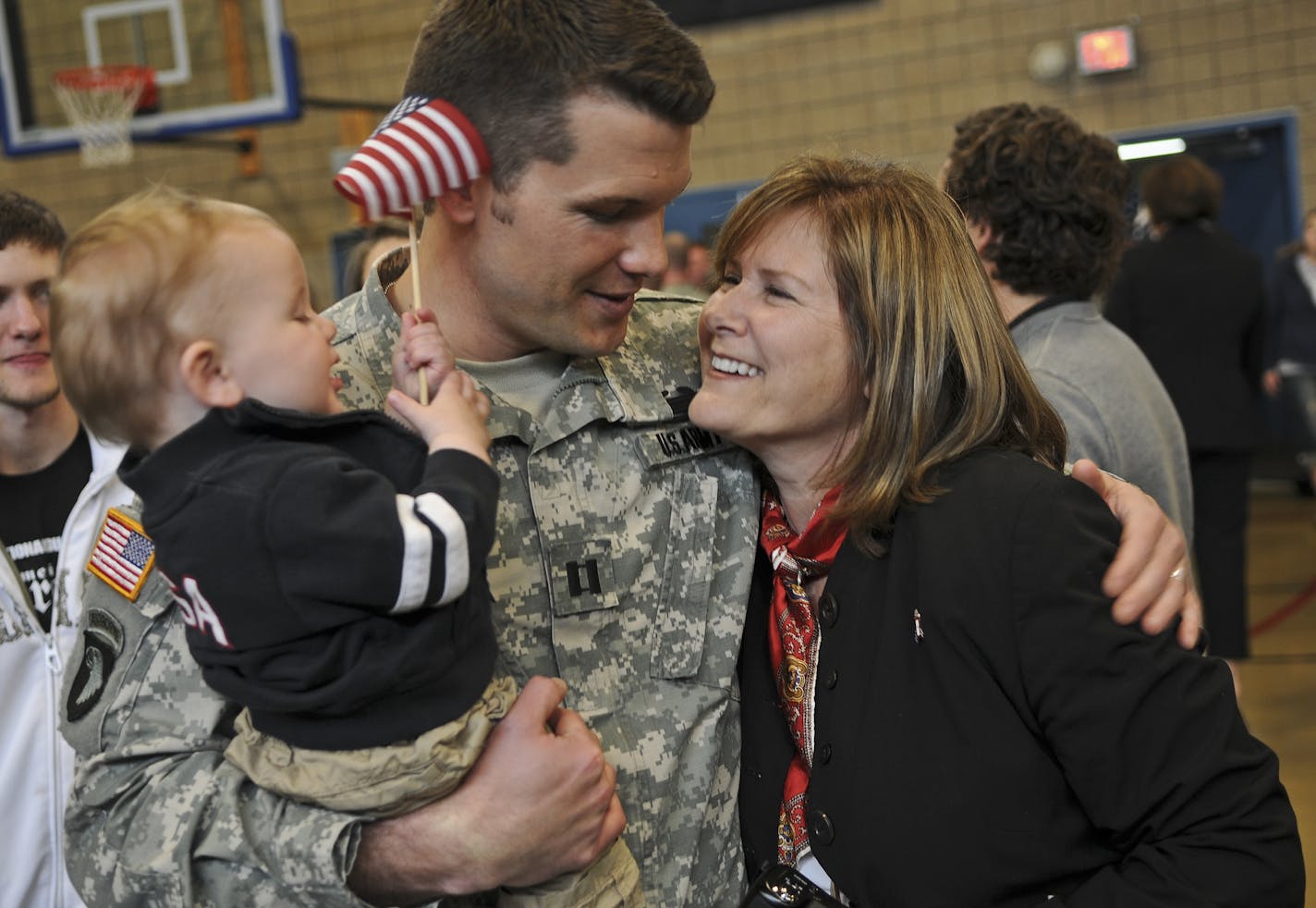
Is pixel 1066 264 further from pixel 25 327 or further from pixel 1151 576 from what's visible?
pixel 25 327

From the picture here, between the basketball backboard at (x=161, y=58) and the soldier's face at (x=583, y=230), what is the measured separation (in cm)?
597

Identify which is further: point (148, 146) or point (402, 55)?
point (148, 146)

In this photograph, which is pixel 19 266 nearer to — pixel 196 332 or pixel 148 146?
pixel 196 332

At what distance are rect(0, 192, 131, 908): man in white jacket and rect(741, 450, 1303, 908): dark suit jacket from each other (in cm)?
131

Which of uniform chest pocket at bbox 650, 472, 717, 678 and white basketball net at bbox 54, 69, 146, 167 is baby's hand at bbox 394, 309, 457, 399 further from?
white basketball net at bbox 54, 69, 146, 167

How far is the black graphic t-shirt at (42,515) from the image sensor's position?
239 cm

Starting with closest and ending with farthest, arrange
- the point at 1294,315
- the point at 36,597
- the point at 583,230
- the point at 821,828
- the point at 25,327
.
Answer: the point at 821,828
the point at 583,230
the point at 36,597
the point at 25,327
the point at 1294,315

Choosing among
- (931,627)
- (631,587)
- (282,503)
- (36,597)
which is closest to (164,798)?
(282,503)

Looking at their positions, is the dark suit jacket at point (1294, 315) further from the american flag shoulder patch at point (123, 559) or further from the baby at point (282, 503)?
the american flag shoulder patch at point (123, 559)

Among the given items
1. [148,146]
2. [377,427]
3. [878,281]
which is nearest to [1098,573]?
[878,281]

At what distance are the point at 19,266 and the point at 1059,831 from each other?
2238 mm

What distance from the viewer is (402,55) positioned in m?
9.70

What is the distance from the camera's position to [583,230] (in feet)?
5.93

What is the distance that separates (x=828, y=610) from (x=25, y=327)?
176 centimetres
